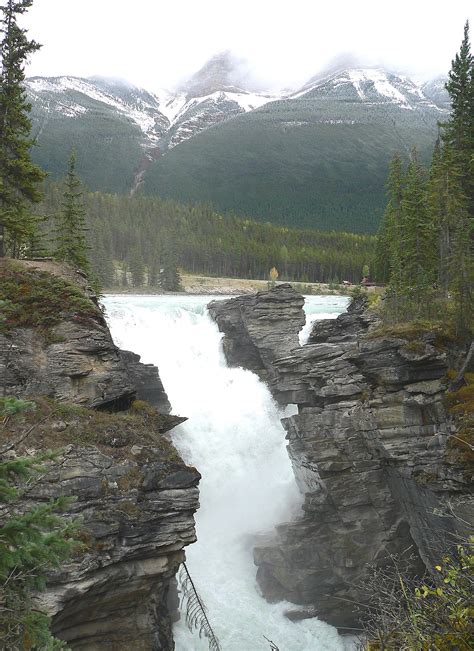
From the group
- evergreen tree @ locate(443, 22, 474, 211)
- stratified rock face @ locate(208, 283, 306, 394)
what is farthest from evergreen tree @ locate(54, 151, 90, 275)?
evergreen tree @ locate(443, 22, 474, 211)

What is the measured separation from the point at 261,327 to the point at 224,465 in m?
13.9

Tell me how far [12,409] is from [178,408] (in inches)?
998

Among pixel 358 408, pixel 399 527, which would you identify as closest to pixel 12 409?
pixel 358 408

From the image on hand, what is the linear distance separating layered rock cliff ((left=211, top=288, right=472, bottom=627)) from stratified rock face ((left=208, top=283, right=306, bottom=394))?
13.5 metres

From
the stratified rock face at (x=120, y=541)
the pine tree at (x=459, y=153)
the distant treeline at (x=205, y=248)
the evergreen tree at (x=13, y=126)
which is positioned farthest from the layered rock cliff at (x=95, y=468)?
the distant treeline at (x=205, y=248)

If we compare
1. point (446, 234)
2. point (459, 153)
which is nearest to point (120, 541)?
point (446, 234)

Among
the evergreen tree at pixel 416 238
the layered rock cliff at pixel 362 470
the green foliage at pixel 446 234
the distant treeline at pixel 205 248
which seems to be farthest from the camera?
the distant treeline at pixel 205 248

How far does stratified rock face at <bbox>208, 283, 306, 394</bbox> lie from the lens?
39344mm

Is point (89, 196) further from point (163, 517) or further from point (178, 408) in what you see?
point (163, 517)

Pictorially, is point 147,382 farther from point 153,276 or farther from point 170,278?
point 153,276

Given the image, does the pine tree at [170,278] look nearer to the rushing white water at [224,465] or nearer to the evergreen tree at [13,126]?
the rushing white water at [224,465]

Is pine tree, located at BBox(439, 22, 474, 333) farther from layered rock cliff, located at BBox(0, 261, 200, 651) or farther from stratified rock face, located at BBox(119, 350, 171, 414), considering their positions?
layered rock cliff, located at BBox(0, 261, 200, 651)

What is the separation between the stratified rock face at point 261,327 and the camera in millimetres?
39344

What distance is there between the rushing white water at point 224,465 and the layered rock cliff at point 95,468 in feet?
21.9
